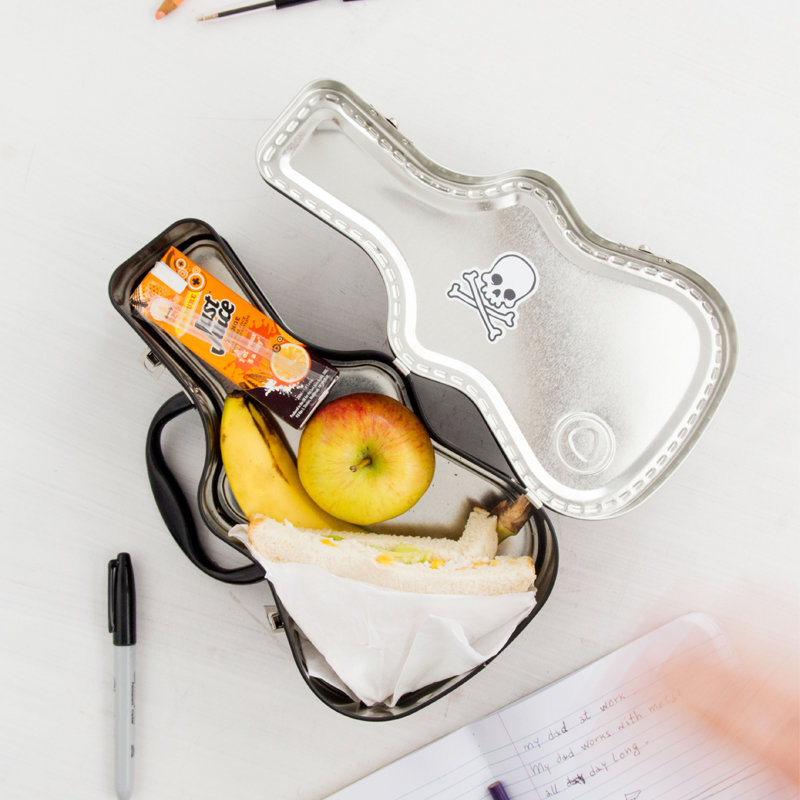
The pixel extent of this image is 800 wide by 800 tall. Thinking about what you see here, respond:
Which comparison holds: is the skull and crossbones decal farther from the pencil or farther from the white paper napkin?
the pencil

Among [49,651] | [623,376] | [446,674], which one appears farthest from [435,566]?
[49,651]

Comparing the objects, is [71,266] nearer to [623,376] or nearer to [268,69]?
[268,69]

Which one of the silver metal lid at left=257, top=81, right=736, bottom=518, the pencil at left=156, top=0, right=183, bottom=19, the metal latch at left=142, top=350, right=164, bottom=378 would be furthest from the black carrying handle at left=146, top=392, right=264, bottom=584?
the pencil at left=156, top=0, right=183, bottom=19

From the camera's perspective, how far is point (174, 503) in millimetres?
557

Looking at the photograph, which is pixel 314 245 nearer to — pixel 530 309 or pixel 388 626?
pixel 530 309

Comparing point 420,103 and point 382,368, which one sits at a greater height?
point 420,103

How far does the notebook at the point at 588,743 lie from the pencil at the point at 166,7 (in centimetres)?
70

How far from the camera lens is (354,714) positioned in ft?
1.68

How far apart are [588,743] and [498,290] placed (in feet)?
1.37

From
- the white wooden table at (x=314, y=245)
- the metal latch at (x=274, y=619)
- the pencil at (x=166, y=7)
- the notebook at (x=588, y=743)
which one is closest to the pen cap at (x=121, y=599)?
the white wooden table at (x=314, y=245)

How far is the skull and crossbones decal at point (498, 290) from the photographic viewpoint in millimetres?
491

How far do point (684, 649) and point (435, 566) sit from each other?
267mm

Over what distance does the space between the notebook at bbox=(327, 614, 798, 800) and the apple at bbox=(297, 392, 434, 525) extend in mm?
248

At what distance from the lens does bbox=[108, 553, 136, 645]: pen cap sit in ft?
1.88
